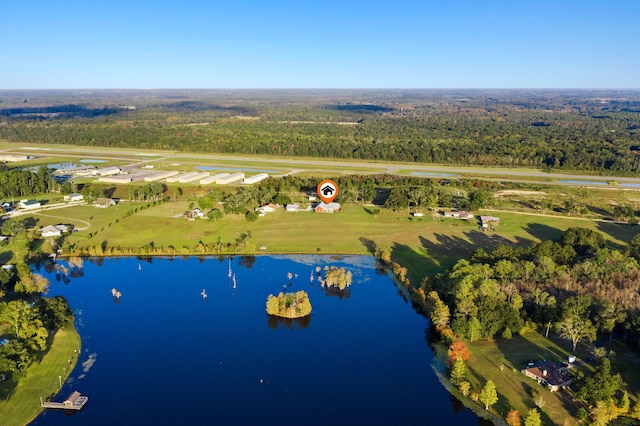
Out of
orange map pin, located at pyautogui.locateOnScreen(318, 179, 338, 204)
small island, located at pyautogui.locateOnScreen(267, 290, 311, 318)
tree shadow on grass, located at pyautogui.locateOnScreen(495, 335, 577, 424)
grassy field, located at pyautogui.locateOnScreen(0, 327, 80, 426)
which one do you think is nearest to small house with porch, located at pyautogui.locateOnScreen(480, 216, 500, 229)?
orange map pin, located at pyautogui.locateOnScreen(318, 179, 338, 204)

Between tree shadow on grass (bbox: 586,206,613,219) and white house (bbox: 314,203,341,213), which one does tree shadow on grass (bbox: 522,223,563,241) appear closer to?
tree shadow on grass (bbox: 586,206,613,219)

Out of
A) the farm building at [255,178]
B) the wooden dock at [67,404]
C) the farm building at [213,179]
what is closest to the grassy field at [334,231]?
the farm building at [213,179]

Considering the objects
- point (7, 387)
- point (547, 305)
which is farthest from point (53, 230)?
point (547, 305)

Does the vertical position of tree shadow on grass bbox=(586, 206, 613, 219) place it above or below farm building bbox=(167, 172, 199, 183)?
below

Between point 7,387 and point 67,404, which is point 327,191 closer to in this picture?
point 67,404

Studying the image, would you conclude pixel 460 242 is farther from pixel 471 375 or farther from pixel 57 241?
pixel 57 241

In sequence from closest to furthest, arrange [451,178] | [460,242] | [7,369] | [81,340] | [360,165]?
[7,369], [81,340], [460,242], [451,178], [360,165]

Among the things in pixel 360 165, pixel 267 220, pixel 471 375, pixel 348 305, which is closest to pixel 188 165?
pixel 360 165
